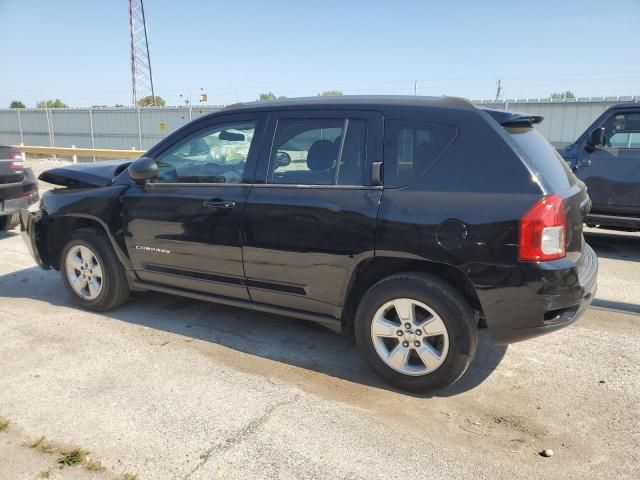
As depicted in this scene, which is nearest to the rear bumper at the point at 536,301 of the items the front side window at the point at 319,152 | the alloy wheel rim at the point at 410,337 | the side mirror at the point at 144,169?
the alloy wheel rim at the point at 410,337

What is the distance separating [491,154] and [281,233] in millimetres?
1507

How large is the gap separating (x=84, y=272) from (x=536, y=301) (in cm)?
387

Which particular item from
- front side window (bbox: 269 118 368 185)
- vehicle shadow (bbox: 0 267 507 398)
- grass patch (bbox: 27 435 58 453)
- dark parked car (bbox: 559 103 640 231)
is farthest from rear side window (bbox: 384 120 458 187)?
dark parked car (bbox: 559 103 640 231)

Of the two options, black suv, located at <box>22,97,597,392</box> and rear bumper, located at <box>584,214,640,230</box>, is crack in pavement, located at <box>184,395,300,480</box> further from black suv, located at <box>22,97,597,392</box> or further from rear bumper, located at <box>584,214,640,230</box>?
rear bumper, located at <box>584,214,640,230</box>

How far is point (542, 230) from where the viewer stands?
2.89 m

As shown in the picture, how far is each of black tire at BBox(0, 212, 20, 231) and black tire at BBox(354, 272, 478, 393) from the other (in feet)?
21.4

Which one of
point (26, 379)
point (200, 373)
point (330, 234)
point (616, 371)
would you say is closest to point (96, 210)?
point (26, 379)

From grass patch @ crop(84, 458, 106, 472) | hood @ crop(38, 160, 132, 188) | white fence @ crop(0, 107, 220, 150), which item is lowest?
grass patch @ crop(84, 458, 106, 472)

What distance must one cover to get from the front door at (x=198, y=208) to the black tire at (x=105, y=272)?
263mm

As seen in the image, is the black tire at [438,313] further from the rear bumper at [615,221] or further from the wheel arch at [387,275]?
the rear bumper at [615,221]

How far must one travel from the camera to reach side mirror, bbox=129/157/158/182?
409cm

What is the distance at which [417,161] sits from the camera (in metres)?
3.24

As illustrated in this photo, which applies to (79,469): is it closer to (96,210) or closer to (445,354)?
(445,354)

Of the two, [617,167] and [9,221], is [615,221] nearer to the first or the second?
[617,167]
